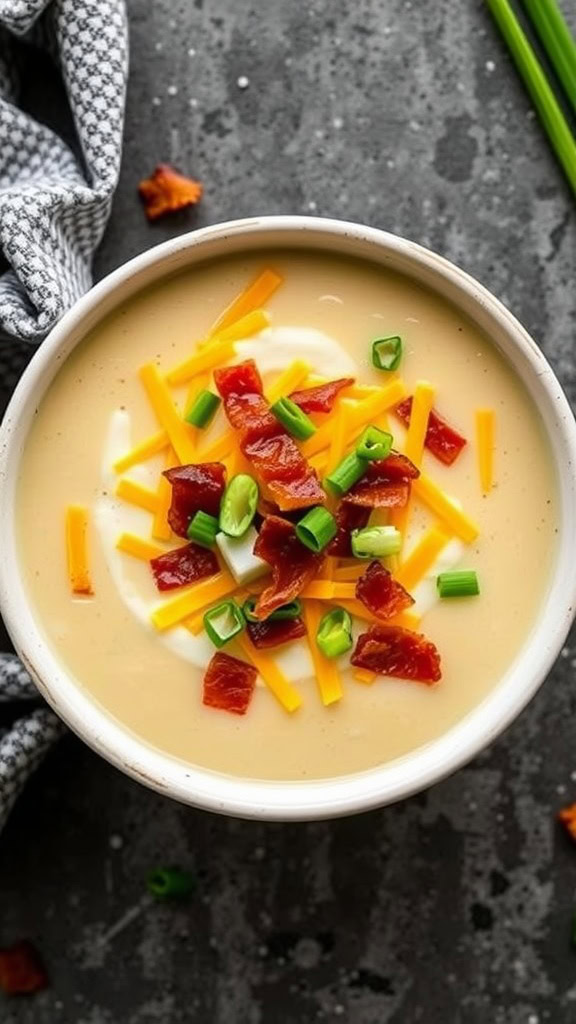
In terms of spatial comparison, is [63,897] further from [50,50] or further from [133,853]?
[50,50]

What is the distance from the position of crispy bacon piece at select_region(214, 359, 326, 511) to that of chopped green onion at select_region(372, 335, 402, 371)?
123mm

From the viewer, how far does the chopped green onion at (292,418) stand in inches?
52.7

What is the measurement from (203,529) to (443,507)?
0.25 metres

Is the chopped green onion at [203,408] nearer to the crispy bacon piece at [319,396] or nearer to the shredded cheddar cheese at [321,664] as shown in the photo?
the crispy bacon piece at [319,396]

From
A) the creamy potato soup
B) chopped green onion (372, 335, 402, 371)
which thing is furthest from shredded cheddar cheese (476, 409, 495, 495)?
chopped green onion (372, 335, 402, 371)

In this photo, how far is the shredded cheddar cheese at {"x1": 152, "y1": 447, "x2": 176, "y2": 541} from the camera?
1.39 meters

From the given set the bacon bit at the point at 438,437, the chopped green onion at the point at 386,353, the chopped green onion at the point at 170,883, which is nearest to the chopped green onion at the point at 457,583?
the bacon bit at the point at 438,437

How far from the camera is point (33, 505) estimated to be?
1.43 metres

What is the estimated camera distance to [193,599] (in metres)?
1.39

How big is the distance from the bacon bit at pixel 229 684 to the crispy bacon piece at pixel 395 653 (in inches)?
4.4

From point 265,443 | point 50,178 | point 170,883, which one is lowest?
point 170,883

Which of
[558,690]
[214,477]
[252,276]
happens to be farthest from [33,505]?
[558,690]

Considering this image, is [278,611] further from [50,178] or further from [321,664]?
[50,178]

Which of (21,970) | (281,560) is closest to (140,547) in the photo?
(281,560)
